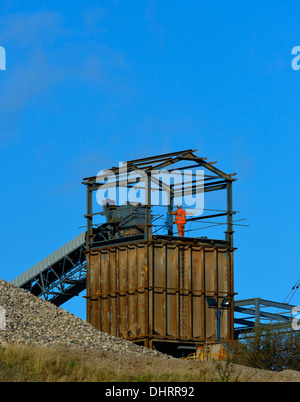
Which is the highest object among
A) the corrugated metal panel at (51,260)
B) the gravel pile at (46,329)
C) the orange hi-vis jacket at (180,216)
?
the orange hi-vis jacket at (180,216)

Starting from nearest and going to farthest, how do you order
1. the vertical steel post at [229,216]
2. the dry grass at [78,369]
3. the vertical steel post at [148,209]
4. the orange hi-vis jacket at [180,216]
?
the dry grass at [78,369], the vertical steel post at [148,209], the orange hi-vis jacket at [180,216], the vertical steel post at [229,216]

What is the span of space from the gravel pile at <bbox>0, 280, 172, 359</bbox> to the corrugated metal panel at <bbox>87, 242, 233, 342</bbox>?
260 cm

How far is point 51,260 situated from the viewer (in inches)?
2013

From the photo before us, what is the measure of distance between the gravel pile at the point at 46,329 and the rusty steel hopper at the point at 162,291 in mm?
2506

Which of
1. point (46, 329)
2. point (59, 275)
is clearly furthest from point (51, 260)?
point (46, 329)

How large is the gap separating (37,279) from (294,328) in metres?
15.3

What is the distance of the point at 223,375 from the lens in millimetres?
29156

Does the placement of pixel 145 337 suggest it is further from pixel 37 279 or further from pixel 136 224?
pixel 37 279

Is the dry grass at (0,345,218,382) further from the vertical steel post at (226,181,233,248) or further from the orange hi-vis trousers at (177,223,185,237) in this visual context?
the vertical steel post at (226,181,233,248)

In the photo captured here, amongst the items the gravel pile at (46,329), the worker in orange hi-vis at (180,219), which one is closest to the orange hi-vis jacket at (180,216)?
the worker in orange hi-vis at (180,219)

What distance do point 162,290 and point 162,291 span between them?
55mm

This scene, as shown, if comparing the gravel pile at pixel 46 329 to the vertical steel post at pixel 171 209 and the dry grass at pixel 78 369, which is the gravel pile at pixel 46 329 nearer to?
the dry grass at pixel 78 369

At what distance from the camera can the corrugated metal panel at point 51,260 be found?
162 ft

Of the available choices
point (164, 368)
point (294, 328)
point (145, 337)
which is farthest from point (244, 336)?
point (164, 368)
